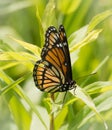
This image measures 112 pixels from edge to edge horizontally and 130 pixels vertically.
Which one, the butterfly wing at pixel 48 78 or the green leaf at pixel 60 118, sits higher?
the butterfly wing at pixel 48 78

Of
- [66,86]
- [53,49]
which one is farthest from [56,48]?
[66,86]

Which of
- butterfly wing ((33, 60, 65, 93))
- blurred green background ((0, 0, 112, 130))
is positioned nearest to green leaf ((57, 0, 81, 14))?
blurred green background ((0, 0, 112, 130))

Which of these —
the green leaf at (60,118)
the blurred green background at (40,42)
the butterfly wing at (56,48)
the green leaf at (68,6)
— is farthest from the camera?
the green leaf at (68,6)

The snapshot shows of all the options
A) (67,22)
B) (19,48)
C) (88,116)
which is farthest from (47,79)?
(19,48)

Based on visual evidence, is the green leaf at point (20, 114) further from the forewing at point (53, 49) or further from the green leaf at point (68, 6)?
the green leaf at point (68, 6)

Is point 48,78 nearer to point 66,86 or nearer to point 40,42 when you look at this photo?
point 66,86

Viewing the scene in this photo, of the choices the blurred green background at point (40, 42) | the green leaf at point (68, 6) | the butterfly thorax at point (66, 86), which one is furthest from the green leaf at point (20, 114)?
the green leaf at point (68, 6)

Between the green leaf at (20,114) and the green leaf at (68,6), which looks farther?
the green leaf at (68,6)

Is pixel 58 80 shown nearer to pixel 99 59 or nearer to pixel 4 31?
pixel 99 59

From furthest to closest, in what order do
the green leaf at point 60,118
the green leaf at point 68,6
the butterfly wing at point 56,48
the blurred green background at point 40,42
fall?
the green leaf at point 68,6
the blurred green background at point 40,42
the green leaf at point 60,118
the butterfly wing at point 56,48
